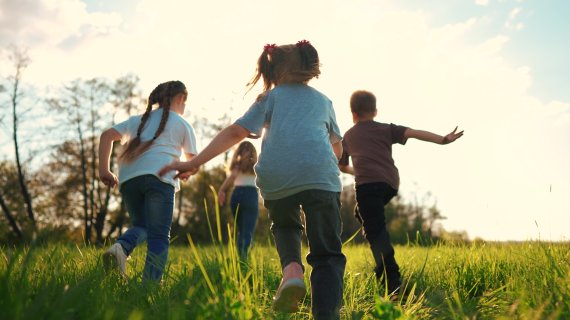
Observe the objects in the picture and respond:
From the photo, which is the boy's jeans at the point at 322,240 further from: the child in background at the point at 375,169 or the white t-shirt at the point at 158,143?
the white t-shirt at the point at 158,143

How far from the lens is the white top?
8342 millimetres

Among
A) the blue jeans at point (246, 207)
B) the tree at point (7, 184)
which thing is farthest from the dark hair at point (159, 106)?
the tree at point (7, 184)

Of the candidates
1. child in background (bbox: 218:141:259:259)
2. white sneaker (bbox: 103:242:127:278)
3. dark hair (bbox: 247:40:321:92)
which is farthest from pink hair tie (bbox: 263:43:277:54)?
child in background (bbox: 218:141:259:259)

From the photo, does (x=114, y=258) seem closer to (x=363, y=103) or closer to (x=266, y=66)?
(x=266, y=66)

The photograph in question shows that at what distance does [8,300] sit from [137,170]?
2660 mm

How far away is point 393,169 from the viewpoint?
4930 millimetres

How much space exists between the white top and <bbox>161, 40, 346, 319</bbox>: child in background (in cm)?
495

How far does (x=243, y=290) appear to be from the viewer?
289 centimetres

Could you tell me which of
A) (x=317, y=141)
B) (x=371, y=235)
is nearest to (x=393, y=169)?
(x=371, y=235)

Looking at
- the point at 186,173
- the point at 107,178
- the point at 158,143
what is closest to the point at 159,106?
the point at 158,143

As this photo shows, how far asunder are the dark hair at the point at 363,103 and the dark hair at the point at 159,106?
164 cm

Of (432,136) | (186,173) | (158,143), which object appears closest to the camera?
(186,173)

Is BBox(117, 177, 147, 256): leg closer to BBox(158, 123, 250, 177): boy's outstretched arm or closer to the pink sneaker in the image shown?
BBox(158, 123, 250, 177): boy's outstretched arm

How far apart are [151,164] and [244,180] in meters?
3.69
